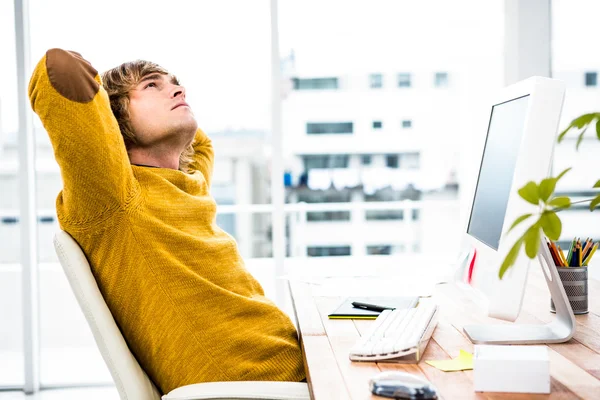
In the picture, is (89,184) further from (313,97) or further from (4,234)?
(313,97)

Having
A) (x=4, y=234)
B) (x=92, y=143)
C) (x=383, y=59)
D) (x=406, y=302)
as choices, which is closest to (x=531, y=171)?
(x=406, y=302)

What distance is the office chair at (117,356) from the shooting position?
1.24 meters

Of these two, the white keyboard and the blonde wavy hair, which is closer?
the white keyboard

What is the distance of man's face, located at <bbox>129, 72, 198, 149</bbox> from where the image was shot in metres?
1.68

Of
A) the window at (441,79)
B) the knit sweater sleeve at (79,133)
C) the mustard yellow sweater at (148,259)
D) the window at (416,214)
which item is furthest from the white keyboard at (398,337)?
the window at (441,79)

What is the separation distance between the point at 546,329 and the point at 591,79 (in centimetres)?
307

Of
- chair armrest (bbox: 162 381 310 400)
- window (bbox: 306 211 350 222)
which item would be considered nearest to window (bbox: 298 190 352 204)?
window (bbox: 306 211 350 222)

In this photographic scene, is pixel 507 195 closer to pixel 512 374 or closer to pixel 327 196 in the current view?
pixel 512 374

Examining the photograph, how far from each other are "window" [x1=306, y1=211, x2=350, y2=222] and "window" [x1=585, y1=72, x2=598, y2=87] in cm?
212

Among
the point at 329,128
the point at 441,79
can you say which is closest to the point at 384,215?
the point at 329,128

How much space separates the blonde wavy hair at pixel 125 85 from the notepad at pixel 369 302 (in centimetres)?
66

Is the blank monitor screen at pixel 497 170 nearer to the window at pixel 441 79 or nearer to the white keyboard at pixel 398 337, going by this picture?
the white keyboard at pixel 398 337

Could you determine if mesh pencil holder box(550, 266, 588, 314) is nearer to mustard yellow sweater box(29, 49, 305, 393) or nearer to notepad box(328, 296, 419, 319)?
notepad box(328, 296, 419, 319)

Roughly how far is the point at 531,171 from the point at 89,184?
2.71 feet
